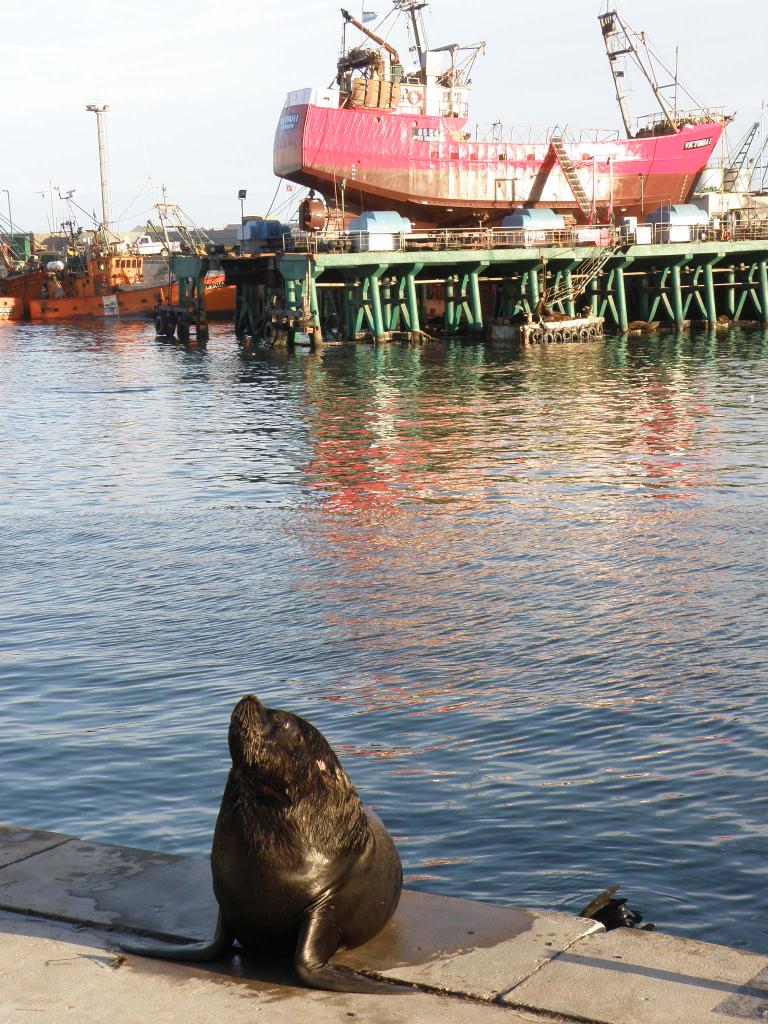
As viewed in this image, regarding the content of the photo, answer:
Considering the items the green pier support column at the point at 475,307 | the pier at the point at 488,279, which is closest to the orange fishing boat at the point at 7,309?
the pier at the point at 488,279

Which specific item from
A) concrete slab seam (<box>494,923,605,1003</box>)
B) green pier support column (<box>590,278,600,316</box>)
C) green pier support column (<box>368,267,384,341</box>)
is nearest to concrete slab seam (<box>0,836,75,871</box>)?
concrete slab seam (<box>494,923,605,1003</box>)

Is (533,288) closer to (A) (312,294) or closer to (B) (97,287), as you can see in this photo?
(A) (312,294)

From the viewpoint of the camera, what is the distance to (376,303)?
6103cm

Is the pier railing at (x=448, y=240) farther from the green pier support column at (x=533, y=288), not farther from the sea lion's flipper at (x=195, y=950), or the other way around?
the sea lion's flipper at (x=195, y=950)

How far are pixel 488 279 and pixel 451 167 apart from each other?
29.6 feet

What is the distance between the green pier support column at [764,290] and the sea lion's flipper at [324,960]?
231 feet

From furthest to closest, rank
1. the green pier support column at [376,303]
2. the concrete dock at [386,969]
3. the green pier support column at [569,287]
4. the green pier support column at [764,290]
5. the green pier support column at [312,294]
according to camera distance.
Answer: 1. the green pier support column at [764,290]
2. the green pier support column at [569,287]
3. the green pier support column at [376,303]
4. the green pier support column at [312,294]
5. the concrete dock at [386,969]

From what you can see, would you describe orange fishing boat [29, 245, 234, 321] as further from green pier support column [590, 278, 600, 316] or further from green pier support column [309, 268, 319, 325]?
green pier support column [309, 268, 319, 325]

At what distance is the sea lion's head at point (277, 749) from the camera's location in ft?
20.9

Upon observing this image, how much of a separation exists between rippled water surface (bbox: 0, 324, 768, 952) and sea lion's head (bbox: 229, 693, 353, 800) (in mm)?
2569

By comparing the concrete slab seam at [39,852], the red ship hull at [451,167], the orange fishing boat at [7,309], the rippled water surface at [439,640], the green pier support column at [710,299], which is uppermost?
the red ship hull at [451,167]

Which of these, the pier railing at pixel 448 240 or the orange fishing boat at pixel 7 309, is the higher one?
the pier railing at pixel 448 240

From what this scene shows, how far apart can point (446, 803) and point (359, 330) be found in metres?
53.7

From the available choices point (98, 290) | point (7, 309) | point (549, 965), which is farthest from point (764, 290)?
point (549, 965)
